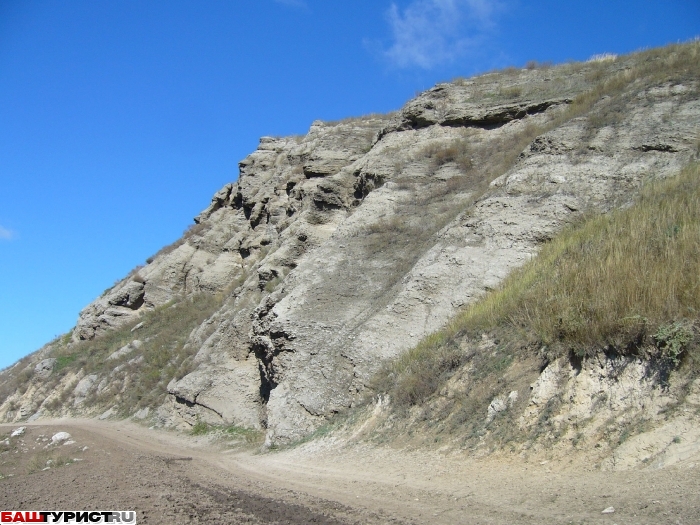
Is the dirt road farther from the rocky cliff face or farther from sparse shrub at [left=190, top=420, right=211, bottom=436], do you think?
sparse shrub at [left=190, top=420, right=211, bottom=436]

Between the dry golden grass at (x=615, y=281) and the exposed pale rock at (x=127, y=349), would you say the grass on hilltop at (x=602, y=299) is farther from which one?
the exposed pale rock at (x=127, y=349)

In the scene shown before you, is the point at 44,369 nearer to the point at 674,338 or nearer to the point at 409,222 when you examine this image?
the point at 409,222

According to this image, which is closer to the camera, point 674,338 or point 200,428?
point 674,338

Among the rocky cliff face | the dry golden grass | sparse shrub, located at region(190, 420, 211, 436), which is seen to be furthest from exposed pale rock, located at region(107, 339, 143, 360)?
the dry golden grass

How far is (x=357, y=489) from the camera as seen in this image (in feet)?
25.0

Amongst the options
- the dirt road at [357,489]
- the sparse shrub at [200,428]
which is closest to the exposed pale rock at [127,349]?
the sparse shrub at [200,428]

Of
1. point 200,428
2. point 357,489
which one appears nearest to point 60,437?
point 200,428

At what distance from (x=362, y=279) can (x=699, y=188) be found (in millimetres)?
8596

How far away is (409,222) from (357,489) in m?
11.4

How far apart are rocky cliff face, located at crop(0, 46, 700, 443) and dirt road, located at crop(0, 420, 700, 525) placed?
3.21 meters

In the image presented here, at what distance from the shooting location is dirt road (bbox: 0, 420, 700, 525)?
5289 millimetres

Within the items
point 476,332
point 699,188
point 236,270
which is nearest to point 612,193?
point 699,188

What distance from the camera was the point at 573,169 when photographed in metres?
15.1

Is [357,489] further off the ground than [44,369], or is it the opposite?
[44,369]
